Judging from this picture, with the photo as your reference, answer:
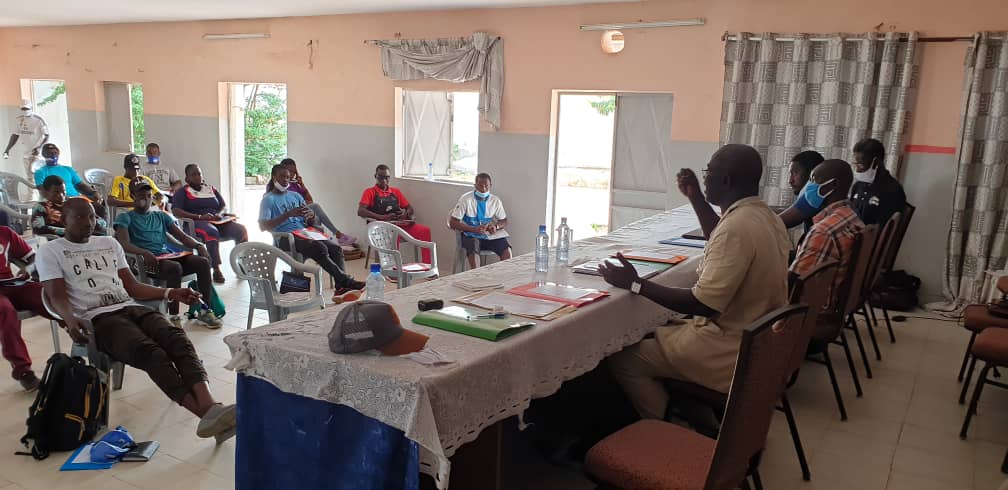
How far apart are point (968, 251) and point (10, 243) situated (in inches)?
262

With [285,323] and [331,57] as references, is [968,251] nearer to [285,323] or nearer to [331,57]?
[285,323]

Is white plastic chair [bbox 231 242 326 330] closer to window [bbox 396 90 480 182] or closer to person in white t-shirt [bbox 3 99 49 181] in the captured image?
window [bbox 396 90 480 182]

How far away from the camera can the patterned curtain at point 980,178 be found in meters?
5.22

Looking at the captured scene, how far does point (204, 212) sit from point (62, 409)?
13.3 feet

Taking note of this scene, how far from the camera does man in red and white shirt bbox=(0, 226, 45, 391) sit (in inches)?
152

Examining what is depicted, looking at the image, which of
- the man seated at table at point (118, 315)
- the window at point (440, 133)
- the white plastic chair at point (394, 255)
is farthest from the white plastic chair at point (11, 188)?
the man seated at table at point (118, 315)

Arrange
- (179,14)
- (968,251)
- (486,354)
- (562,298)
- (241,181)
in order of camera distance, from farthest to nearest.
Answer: (241,181), (179,14), (968,251), (562,298), (486,354)

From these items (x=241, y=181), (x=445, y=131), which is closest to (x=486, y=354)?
(x=445, y=131)

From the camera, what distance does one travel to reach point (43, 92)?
12.7m

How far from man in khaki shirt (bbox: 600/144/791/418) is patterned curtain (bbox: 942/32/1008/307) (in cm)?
366

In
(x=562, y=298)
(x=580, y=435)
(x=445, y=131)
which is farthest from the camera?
(x=445, y=131)

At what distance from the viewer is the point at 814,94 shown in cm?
582

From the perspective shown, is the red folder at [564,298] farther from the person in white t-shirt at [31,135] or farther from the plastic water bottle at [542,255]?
the person in white t-shirt at [31,135]

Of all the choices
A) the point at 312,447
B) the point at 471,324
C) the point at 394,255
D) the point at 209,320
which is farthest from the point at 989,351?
the point at 209,320
